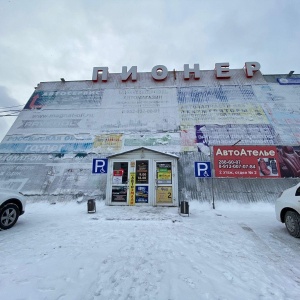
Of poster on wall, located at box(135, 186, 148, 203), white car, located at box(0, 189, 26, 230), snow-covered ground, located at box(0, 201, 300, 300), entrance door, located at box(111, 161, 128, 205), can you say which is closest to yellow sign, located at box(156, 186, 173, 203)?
poster on wall, located at box(135, 186, 148, 203)

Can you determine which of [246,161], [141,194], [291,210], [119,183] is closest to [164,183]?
[141,194]

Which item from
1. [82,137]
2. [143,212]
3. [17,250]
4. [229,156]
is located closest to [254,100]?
[229,156]

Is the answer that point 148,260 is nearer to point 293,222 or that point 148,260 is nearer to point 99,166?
point 293,222

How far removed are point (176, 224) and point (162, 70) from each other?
13.3 m

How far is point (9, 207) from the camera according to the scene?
592cm

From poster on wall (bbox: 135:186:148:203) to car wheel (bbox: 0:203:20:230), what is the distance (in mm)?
5133

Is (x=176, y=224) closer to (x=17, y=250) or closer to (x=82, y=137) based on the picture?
(x=17, y=250)

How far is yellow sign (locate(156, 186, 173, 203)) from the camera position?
940 cm

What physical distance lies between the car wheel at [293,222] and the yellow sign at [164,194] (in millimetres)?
4999

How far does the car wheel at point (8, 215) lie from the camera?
5.67 meters

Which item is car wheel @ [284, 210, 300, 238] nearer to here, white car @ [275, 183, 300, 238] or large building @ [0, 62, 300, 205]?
white car @ [275, 183, 300, 238]

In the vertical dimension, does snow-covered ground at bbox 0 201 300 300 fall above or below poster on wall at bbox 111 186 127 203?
below

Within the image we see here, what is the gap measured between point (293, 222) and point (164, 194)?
543 centimetres

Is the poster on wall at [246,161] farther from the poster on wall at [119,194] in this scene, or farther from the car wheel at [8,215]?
the car wheel at [8,215]
